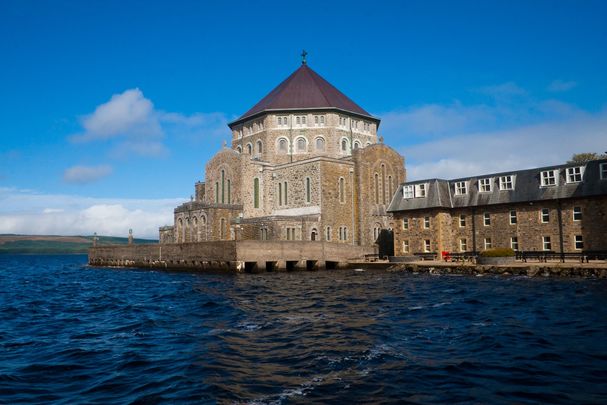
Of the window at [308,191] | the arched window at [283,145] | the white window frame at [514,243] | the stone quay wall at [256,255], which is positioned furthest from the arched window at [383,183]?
the white window frame at [514,243]

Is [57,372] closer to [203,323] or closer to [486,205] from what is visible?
[203,323]

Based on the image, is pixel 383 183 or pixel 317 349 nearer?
pixel 317 349

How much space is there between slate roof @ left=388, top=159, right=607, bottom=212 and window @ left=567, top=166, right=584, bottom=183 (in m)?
0.25

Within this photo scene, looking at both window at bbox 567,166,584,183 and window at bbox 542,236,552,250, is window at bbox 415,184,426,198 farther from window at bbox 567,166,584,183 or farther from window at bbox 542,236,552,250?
window at bbox 567,166,584,183

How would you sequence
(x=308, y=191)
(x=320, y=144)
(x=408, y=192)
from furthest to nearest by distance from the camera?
(x=320, y=144) < (x=308, y=191) < (x=408, y=192)

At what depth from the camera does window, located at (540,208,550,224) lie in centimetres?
3731

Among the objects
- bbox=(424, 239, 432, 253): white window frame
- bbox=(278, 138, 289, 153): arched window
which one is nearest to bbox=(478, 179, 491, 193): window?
bbox=(424, 239, 432, 253): white window frame

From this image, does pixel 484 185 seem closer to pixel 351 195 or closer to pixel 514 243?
pixel 514 243

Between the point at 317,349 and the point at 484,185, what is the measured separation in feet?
107

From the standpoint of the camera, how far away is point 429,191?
44125 mm

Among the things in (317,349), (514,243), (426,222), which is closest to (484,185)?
(514,243)

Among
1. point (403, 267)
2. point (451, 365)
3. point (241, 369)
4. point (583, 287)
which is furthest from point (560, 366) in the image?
point (403, 267)

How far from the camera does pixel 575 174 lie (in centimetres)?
3622

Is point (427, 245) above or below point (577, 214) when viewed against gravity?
below
